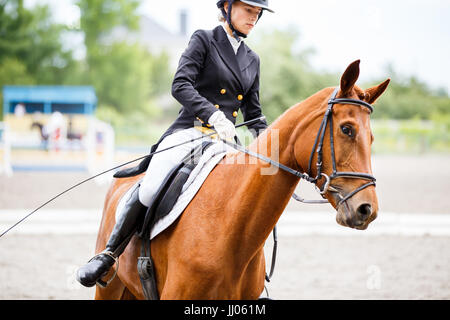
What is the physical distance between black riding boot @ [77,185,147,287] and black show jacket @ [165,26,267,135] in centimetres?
57

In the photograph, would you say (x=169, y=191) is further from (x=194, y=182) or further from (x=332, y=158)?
(x=332, y=158)

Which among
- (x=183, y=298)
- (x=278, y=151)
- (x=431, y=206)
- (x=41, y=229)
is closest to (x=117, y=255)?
(x=183, y=298)

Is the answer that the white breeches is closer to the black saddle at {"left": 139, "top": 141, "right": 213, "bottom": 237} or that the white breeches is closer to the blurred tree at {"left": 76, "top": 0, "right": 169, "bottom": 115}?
the black saddle at {"left": 139, "top": 141, "right": 213, "bottom": 237}

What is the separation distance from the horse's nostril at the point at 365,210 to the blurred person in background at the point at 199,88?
40.4 inches

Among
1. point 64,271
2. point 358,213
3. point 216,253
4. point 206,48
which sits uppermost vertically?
point 206,48

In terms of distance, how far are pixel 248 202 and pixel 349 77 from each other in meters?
0.81

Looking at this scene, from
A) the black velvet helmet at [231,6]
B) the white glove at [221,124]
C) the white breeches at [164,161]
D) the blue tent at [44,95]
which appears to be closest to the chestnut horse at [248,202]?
the white glove at [221,124]

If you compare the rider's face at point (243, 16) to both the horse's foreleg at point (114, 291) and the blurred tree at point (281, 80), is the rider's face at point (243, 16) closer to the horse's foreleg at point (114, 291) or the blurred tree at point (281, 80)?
the horse's foreleg at point (114, 291)

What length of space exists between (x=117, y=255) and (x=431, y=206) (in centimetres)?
932

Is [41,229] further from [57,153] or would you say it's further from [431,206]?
[57,153]

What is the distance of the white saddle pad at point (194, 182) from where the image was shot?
8.76 feet

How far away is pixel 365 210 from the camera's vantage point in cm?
210

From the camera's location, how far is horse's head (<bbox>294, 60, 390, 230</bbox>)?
211 cm
